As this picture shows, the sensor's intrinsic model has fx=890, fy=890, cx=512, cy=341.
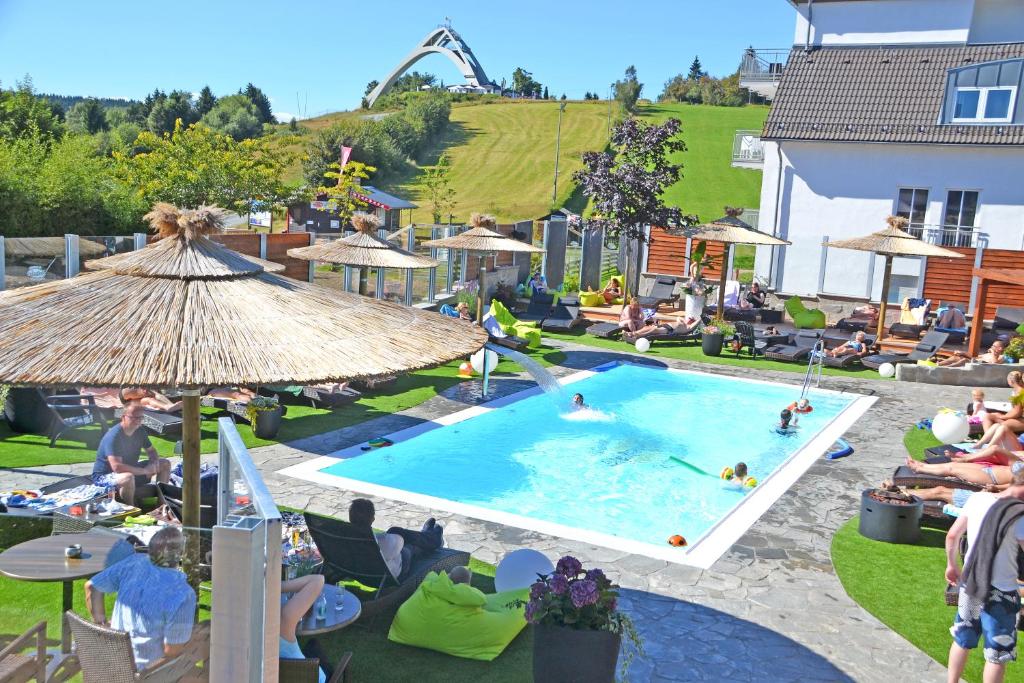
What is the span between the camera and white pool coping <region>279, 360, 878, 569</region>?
9203 mm

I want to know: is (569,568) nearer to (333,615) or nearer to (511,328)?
(333,615)

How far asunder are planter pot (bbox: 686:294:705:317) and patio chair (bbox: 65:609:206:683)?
20.0 m

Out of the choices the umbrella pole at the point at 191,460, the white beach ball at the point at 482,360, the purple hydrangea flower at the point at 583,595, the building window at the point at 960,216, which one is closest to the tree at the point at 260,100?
the building window at the point at 960,216

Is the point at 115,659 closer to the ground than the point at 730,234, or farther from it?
closer to the ground

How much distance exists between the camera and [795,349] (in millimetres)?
20391

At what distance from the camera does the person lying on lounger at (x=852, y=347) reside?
20.0m

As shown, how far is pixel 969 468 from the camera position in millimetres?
10906

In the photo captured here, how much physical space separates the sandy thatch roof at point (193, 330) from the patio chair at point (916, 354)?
607 inches

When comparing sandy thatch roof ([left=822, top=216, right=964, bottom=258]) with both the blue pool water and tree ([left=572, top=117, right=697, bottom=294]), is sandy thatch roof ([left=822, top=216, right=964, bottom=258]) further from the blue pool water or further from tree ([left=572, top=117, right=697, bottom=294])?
the blue pool water

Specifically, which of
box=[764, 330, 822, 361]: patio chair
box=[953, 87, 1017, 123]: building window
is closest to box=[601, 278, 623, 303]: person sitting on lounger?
box=[764, 330, 822, 361]: patio chair

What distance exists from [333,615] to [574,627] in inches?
63.8

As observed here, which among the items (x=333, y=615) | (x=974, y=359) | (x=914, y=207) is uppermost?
(x=914, y=207)

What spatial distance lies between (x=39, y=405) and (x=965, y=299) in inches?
937

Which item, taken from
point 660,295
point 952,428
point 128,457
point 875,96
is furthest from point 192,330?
point 875,96
